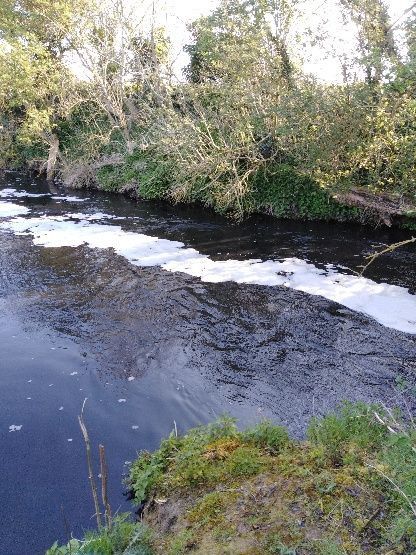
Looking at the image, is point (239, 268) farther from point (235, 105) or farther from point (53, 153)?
point (53, 153)

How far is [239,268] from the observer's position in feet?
35.8

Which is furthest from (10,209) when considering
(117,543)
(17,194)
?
(117,543)

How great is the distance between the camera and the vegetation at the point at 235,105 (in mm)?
11680

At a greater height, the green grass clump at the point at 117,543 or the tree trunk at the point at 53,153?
the tree trunk at the point at 53,153

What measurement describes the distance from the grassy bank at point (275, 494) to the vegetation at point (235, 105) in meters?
7.07

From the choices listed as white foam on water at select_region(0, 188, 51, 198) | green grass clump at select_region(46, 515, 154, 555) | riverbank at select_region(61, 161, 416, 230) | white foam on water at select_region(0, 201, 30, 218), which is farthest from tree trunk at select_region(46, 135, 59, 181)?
green grass clump at select_region(46, 515, 154, 555)

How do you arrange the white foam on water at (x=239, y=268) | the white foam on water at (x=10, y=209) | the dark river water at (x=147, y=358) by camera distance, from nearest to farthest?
1. the dark river water at (x=147, y=358)
2. the white foam on water at (x=239, y=268)
3. the white foam on water at (x=10, y=209)

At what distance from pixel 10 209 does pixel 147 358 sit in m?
13.3

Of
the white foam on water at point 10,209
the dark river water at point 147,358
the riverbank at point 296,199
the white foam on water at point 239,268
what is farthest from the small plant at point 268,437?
the white foam on water at point 10,209

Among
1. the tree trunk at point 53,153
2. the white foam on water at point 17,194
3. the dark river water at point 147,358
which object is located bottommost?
the dark river water at point 147,358

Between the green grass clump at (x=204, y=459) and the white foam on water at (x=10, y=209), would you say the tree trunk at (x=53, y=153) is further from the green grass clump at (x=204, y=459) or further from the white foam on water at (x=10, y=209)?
the green grass clump at (x=204, y=459)

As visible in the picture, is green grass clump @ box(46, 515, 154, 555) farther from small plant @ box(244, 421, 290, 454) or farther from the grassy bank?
small plant @ box(244, 421, 290, 454)

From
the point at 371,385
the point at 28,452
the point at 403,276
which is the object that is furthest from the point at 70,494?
the point at 403,276

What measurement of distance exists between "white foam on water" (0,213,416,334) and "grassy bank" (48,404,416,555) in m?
4.26
